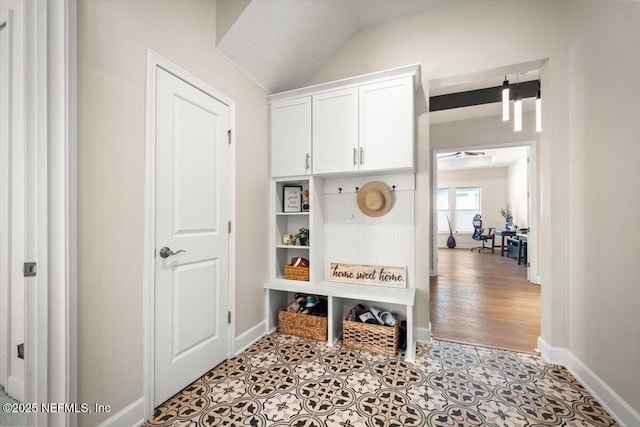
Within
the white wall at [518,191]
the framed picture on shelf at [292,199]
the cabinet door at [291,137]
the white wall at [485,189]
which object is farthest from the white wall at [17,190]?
the white wall at [485,189]

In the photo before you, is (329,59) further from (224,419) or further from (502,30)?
(224,419)

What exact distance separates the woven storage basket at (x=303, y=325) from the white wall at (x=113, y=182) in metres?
1.28

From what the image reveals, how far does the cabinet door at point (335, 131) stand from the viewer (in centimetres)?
237

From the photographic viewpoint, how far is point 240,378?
191 cm

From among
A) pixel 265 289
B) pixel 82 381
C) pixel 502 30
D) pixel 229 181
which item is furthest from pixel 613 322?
pixel 82 381

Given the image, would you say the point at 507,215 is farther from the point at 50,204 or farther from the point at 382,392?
the point at 50,204

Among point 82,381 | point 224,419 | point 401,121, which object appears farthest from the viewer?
point 401,121

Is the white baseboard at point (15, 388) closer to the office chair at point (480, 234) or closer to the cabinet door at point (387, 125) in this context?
the cabinet door at point (387, 125)

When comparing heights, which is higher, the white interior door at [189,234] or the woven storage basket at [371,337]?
the white interior door at [189,234]

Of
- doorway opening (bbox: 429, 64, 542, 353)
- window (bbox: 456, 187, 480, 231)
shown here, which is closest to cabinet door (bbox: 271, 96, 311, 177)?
doorway opening (bbox: 429, 64, 542, 353)

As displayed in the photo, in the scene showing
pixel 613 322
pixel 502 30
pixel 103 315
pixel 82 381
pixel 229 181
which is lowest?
pixel 82 381

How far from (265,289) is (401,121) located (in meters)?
1.95

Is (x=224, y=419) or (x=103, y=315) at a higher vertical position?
(x=103, y=315)

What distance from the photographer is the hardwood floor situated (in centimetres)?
251
